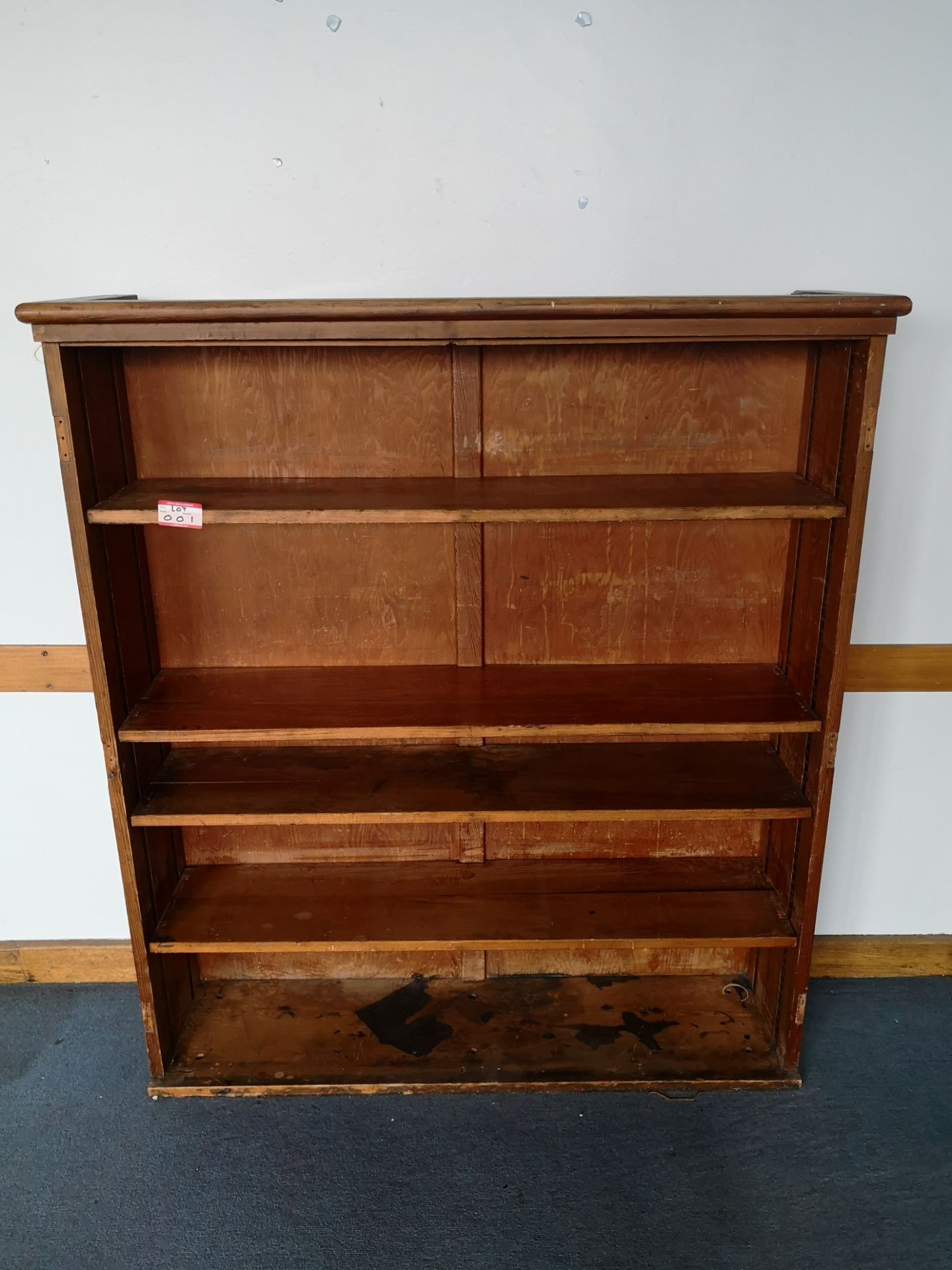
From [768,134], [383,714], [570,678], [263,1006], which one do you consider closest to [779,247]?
[768,134]

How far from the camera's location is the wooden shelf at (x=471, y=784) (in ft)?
6.57

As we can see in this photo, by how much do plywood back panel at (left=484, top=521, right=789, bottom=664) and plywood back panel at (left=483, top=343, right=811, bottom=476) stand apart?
0.47 ft

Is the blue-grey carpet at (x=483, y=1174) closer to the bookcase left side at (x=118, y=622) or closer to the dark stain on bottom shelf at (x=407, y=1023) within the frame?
the dark stain on bottom shelf at (x=407, y=1023)

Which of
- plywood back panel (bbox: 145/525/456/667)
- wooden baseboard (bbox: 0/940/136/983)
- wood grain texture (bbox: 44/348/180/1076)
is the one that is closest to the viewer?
wood grain texture (bbox: 44/348/180/1076)

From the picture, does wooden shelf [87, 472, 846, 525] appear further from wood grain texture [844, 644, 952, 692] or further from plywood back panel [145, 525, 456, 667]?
wood grain texture [844, 644, 952, 692]

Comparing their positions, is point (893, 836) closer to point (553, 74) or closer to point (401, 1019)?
point (401, 1019)

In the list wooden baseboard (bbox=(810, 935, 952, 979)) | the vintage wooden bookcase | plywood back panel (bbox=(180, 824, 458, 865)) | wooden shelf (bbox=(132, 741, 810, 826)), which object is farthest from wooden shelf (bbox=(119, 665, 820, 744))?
wooden baseboard (bbox=(810, 935, 952, 979))

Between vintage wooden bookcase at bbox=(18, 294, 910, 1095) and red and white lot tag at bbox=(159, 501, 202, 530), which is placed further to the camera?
vintage wooden bookcase at bbox=(18, 294, 910, 1095)

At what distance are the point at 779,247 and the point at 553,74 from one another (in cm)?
60

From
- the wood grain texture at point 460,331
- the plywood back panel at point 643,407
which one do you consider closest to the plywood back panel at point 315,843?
the plywood back panel at point 643,407

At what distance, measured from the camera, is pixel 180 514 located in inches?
69.7

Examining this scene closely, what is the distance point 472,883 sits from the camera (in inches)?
91.1

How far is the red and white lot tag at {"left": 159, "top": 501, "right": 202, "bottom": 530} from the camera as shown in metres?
1.77

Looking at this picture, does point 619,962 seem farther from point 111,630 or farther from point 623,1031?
point 111,630
